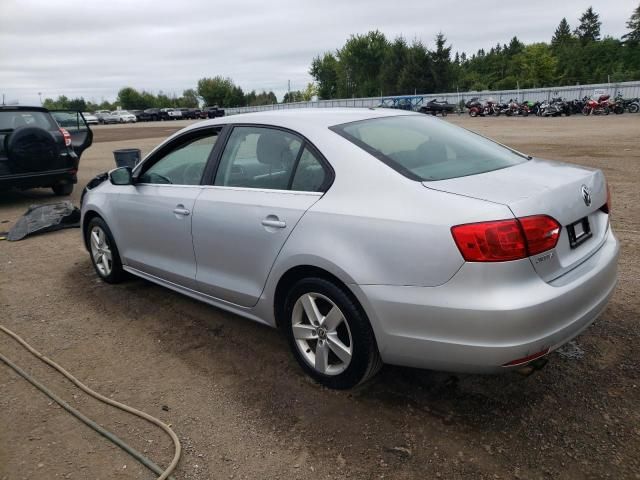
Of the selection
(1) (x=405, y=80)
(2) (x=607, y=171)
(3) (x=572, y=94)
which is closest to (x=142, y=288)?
(2) (x=607, y=171)

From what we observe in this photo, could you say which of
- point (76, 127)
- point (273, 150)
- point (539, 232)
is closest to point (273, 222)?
point (273, 150)

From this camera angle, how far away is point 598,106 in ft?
101

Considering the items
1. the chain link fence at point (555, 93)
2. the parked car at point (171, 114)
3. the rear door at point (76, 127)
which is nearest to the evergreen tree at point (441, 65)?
the chain link fence at point (555, 93)

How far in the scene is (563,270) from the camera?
2.57m

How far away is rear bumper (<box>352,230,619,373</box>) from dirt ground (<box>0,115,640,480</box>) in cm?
43

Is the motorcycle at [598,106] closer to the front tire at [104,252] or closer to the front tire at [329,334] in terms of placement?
the front tire at [104,252]

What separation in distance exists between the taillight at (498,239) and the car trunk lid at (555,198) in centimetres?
5

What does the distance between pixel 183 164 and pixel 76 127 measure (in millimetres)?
8336

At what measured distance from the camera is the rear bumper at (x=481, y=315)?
7.75ft

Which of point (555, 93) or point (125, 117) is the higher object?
point (555, 93)

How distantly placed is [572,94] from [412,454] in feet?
138

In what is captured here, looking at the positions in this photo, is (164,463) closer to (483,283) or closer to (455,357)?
(455,357)

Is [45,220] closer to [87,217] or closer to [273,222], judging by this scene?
[87,217]

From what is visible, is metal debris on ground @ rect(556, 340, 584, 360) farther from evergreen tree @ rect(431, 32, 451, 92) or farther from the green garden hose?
evergreen tree @ rect(431, 32, 451, 92)
